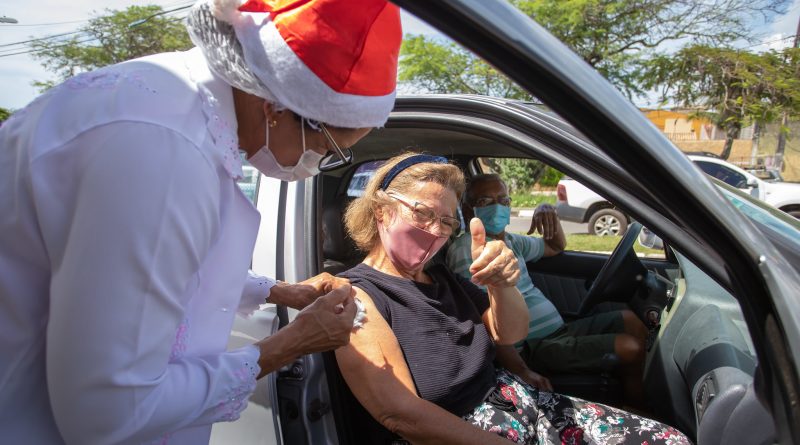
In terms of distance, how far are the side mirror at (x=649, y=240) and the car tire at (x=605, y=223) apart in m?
7.39

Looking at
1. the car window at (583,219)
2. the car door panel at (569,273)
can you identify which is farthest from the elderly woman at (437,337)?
the car window at (583,219)

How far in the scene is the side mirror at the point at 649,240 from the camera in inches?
117

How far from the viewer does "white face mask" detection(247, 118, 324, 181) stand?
1246mm

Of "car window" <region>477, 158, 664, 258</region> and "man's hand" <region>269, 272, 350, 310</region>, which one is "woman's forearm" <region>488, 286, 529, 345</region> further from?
"car window" <region>477, 158, 664, 258</region>

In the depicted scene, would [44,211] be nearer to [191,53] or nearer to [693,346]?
[191,53]

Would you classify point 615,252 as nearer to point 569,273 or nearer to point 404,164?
point 569,273

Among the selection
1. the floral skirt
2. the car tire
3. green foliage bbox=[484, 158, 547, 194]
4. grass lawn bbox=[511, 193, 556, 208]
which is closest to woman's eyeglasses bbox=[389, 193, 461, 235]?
the floral skirt

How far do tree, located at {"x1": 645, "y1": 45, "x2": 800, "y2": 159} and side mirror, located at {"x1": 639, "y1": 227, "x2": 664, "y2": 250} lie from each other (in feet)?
49.1

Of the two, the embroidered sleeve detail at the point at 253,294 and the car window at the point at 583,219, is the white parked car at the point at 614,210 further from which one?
the embroidered sleeve detail at the point at 253,294

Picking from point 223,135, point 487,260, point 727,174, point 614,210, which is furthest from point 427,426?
point 727,174

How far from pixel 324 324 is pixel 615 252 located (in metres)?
2.12

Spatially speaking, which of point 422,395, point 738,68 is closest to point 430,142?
point 422,395

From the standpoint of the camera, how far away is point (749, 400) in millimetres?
1274

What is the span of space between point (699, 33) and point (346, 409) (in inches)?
722
